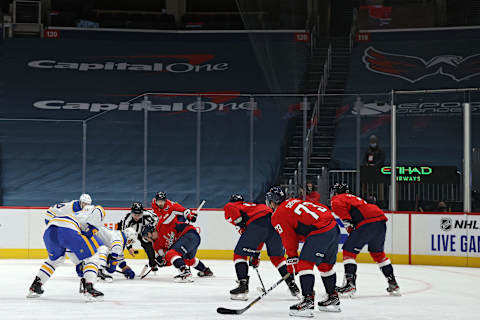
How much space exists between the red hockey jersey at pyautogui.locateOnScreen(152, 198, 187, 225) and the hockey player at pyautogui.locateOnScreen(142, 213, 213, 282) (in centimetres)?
4

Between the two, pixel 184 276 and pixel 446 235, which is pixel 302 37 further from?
pixel 184 276

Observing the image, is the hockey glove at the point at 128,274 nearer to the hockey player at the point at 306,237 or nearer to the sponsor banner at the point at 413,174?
the hockey player at the point at 306,237

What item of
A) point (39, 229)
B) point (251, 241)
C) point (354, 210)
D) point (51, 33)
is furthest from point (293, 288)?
point (51, 33)

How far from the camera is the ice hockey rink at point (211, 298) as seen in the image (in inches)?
259

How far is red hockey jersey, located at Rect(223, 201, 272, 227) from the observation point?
7.75 metres

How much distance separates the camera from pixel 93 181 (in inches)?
514

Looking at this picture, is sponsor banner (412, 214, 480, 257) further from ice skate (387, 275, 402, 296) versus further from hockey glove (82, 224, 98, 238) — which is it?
hockey glove (82, 224, 98, 238)

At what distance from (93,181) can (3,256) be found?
6.44 feet

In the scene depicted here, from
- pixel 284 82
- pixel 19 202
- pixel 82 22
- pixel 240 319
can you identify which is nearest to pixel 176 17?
pixel 82 22

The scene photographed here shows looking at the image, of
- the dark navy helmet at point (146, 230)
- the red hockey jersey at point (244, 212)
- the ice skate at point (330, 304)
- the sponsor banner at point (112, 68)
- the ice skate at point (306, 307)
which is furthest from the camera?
the sponsor banner at point (112, 68)

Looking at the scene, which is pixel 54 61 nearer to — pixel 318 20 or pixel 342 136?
pixel 318 20

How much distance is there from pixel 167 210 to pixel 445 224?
15.1 ft

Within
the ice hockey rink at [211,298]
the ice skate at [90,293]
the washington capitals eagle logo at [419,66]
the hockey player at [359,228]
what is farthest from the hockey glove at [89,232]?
the washington capitals eagle logo at [419,66]

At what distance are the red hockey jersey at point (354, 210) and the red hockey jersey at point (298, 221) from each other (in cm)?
138
